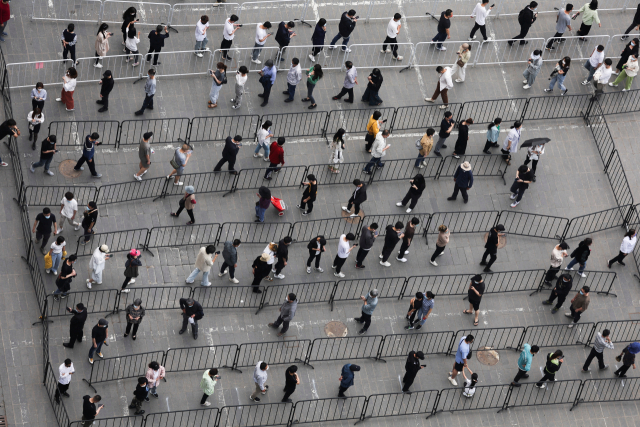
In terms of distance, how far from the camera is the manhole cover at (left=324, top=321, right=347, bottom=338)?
98.4 ft

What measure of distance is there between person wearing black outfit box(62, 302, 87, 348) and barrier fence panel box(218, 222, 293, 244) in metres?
4.92

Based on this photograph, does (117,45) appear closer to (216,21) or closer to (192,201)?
(216,21)

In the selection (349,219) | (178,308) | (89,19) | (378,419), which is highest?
(89,19)

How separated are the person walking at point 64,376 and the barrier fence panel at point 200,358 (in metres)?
2.58

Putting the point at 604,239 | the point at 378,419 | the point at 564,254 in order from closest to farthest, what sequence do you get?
1. the point at 378,419
2. the point at 564,254
3. the point at 604,239

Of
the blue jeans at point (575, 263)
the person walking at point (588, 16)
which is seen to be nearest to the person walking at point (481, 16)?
the person walking at point (588, 16)

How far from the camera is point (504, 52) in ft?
121

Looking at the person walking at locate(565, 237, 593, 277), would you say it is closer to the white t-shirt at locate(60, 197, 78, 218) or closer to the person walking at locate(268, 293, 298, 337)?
the person walking at locate(268, 293, 298, 337)

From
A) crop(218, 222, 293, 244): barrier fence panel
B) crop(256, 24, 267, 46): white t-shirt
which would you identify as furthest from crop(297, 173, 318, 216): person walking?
crop(256, 24, 267, 46): white t-shirt

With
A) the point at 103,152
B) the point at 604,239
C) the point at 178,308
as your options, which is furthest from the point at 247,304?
the point at 604,239

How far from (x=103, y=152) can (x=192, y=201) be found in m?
3.63

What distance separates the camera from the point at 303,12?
120 feet

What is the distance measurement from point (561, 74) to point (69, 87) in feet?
49.1

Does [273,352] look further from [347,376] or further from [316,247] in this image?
[316,247]
